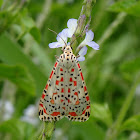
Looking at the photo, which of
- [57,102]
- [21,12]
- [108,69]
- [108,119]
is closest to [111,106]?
[108,69]

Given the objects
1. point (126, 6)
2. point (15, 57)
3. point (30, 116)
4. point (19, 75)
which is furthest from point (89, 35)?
point (30, 116)

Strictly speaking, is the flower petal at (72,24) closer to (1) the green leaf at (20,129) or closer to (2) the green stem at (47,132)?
(2) the green stem at (47,132)

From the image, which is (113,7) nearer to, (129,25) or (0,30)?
(0,30)

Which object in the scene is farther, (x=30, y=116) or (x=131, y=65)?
(x=30, y=116)

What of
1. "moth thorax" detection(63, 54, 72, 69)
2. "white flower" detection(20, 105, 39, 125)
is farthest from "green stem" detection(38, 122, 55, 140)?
"white flower" detection(20, 105, 39, 125)

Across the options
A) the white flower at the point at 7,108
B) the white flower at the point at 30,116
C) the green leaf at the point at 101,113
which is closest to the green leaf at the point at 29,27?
the green leaf at the point at 101,113

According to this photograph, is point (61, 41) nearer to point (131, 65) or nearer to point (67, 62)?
point (67, 62)
